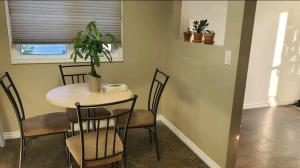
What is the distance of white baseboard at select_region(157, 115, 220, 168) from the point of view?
7.87ft

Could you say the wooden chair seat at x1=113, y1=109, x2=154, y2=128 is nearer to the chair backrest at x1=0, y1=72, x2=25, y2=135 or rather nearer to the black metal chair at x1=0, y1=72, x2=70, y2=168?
the black metal chair at x1=0, y1=72, x2=70, y2=168

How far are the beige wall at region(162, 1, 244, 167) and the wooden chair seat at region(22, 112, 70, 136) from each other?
4.49 feet

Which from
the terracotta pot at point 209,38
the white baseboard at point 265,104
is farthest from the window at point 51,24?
the white baseboard at point 265,104

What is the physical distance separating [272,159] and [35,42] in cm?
298

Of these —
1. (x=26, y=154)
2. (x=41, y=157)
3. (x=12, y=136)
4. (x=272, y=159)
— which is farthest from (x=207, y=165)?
(x=12, y=136)

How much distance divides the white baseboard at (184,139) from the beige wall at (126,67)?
0.28 ft

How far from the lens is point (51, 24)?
8.99 feet

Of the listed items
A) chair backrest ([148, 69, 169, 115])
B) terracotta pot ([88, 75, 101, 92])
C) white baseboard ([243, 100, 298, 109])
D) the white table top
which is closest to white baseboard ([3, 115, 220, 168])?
chair backrest ([148, 69, 169, 115])

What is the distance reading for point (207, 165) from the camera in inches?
A: 95.1

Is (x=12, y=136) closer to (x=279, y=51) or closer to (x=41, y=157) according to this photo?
(x=41, y=157)

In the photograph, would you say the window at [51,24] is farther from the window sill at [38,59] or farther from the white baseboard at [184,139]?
the white baseboard at [184,139]

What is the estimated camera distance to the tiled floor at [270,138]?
100 inches

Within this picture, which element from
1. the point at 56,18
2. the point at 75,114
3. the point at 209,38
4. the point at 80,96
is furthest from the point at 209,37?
the point at 56,18

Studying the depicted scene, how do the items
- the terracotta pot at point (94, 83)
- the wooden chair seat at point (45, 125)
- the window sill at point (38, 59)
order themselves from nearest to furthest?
the wooden chair seat at point (45, 125) < the terracotta pot at point (94, 83) < the window sill at point (38, 59)
